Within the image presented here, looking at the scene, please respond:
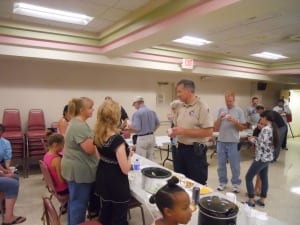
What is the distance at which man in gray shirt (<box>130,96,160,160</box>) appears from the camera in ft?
12.3

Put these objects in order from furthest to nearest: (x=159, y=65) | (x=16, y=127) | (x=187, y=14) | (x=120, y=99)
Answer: (x=120, y=99), (x=159, y=65), (x=16, y=127), (x=187, y=14)

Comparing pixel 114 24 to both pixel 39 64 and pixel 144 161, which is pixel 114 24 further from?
pixel 144 161

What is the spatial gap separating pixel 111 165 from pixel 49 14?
9.16 ft

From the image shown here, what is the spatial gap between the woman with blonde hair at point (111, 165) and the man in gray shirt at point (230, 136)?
222 centimetres

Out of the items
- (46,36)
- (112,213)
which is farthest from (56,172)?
(46,36)

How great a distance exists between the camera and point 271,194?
367 cm

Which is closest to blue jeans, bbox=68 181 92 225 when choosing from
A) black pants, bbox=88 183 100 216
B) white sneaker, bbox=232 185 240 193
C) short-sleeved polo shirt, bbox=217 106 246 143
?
black pants, bbox=88 183 100 216

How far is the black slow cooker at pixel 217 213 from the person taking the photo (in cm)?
113

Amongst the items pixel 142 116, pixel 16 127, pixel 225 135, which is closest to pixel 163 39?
pixel 142 116

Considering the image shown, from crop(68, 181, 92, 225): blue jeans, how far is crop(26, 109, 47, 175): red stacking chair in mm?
2583

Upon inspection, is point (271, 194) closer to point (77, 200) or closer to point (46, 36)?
point (77, 200)

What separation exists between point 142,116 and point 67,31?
2.07 m

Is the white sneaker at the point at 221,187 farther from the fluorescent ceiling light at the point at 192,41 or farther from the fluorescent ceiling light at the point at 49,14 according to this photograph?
the fluorescent ceiling light at the point at 49,14

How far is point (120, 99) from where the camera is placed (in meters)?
5.85
